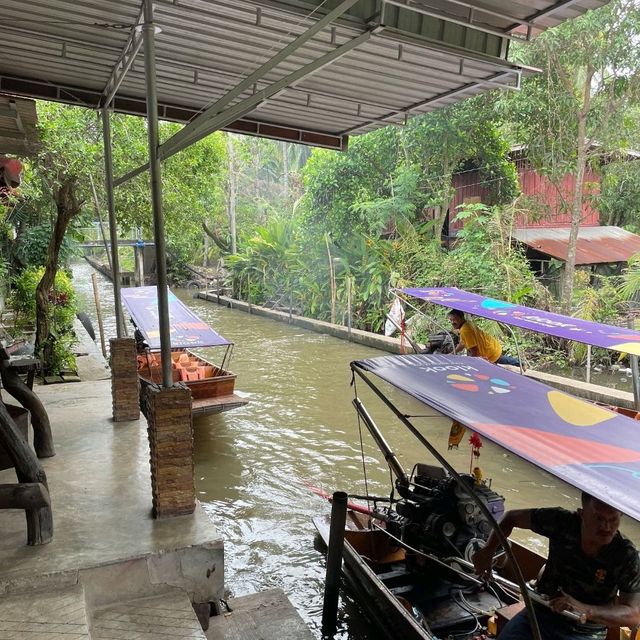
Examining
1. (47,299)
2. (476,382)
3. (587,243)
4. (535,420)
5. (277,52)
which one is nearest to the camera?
(535,420)

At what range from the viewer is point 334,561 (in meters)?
4.32

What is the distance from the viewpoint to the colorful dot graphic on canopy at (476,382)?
3.95 metres

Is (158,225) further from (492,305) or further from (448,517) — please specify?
(492,305)

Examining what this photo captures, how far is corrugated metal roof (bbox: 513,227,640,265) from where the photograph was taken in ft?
46.4

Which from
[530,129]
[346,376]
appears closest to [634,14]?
[530,129]

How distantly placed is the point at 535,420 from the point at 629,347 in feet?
10.9

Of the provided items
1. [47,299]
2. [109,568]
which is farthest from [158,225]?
[47,299]

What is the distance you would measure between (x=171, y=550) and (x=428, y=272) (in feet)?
41.5

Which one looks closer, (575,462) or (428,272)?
(575,462)

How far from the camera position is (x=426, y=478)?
475cm

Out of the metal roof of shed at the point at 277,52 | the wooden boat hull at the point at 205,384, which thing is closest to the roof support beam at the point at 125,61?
the metal roof of shed at the point at 277,52

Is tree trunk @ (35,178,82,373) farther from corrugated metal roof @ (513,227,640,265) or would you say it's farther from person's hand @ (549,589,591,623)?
corrugated metal roof @ (513,227,640,265)

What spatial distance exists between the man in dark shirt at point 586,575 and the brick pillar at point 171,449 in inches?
91.1

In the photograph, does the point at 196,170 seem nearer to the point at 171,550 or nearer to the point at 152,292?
the point at 152,292
